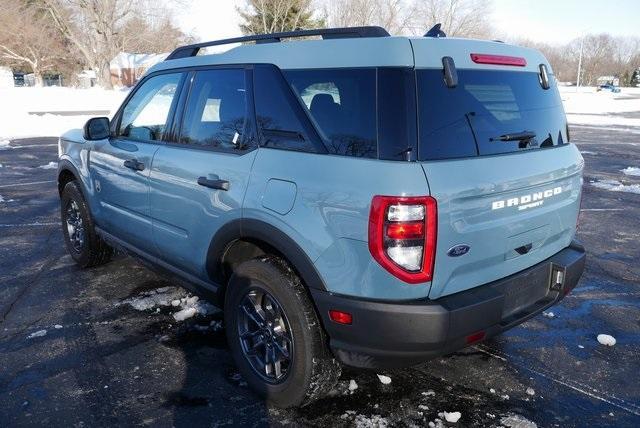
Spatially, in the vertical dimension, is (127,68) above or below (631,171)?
above

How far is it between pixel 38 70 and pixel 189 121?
2464 inches

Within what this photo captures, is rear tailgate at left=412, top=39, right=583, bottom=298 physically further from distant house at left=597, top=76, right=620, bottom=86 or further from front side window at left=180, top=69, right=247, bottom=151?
distant house at left=597, top=76, right=620, bottom=86

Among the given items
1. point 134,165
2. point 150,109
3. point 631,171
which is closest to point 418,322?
point 134,165

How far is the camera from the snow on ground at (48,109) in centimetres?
1920

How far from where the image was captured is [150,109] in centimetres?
403

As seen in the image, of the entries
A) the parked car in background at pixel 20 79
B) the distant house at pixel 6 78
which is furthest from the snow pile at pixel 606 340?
the parked car in background at pixel 20 79

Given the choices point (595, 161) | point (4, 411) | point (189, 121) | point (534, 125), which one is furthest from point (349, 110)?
point (595, 161)

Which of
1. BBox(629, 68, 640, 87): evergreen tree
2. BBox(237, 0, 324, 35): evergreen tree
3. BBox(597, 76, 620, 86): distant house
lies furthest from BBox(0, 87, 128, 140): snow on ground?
BBox(629, 68, 640, 87): evergreen tree

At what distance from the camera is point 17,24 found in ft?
168

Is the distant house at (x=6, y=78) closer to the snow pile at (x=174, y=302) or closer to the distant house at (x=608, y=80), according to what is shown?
the snow pile at (x=174, y=302)

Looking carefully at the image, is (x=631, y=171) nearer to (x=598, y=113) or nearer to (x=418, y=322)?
(x=418, y=322)

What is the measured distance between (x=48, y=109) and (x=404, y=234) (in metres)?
32.0

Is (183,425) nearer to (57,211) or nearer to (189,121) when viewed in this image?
(189,121)

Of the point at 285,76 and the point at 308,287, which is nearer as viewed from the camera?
the point at 308,287
